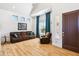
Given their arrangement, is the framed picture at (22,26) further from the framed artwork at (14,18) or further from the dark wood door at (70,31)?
the dark wood door at (70,31)

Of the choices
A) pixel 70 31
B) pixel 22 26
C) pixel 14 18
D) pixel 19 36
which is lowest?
pixel 19 36

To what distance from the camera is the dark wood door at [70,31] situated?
16.4ft

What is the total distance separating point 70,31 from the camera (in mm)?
5371

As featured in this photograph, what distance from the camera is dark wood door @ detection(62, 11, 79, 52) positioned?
501 cm

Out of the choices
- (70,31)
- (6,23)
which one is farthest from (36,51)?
(6,23)

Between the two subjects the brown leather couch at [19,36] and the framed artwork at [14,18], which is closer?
the brown leather couch at [19,36]

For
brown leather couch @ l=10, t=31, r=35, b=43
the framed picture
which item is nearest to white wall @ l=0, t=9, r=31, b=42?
brown leather couch @ l=10, t=31, r=35, b=43

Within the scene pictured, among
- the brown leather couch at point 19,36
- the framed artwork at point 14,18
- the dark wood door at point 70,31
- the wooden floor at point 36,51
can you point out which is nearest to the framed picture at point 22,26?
the brown leather couch at point 19,36

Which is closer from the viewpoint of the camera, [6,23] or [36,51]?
[36,51]

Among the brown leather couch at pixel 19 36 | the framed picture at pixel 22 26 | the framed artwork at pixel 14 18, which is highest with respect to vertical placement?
the framed artwork at pixel 14 18

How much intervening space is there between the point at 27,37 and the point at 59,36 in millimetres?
4673

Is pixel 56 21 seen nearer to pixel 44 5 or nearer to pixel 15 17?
pixel 44 5

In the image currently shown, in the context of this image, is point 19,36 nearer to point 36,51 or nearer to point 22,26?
point 22,26

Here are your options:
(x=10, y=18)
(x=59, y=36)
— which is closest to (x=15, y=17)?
(x=10, y=18)
